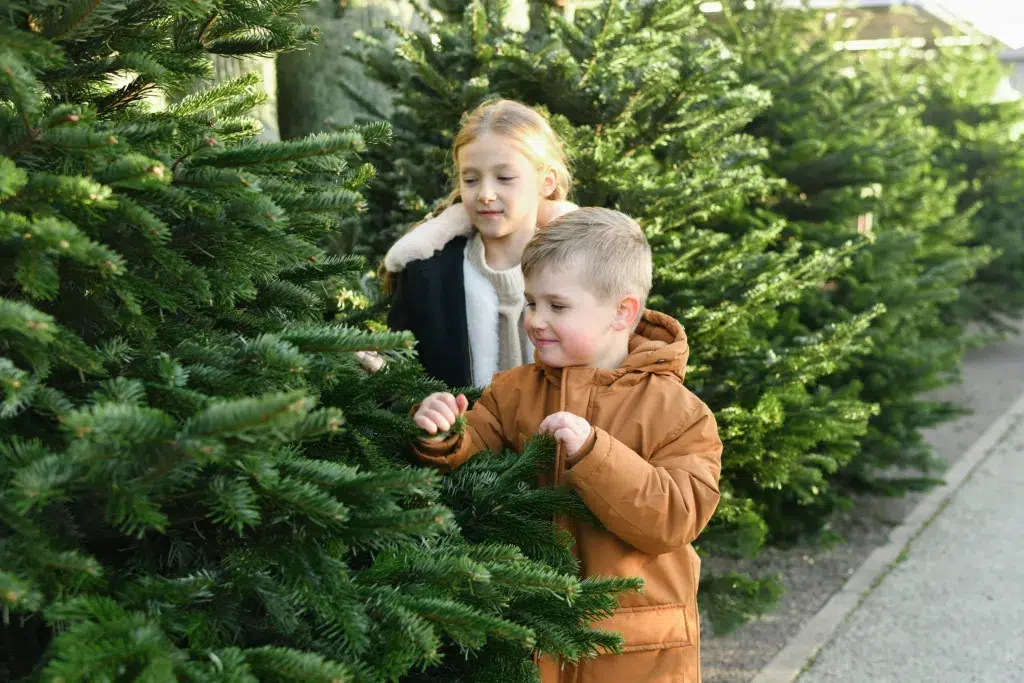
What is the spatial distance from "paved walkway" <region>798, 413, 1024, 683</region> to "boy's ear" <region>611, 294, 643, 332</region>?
98.7 inches

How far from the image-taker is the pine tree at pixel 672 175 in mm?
4113

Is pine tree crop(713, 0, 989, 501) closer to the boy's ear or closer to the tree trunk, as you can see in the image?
the tree trunk

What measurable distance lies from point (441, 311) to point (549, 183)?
0.54m

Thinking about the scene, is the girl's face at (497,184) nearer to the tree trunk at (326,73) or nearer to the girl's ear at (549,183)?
the girl's ear at (549,183)

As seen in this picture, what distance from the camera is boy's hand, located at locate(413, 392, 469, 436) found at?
2053 millimetres

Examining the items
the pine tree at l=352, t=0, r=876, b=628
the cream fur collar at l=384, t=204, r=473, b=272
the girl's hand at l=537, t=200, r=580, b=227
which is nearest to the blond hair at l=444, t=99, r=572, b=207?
the girl's hand at l=537, t=200, r=580, b=227

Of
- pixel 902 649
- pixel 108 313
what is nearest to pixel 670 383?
pixel 108 313

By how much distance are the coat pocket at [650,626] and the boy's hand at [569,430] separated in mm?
379

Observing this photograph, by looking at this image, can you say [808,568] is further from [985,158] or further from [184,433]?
[985,158]

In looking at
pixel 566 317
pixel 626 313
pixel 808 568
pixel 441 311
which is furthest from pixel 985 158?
pixel 566 317

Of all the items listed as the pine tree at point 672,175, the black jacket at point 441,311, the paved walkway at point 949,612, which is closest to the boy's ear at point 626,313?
the black jacket at point 441,311

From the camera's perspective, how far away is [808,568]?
6.02 metres

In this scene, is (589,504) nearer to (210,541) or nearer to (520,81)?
(210,541)

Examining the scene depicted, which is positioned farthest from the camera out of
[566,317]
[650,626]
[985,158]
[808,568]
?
[985,158]
